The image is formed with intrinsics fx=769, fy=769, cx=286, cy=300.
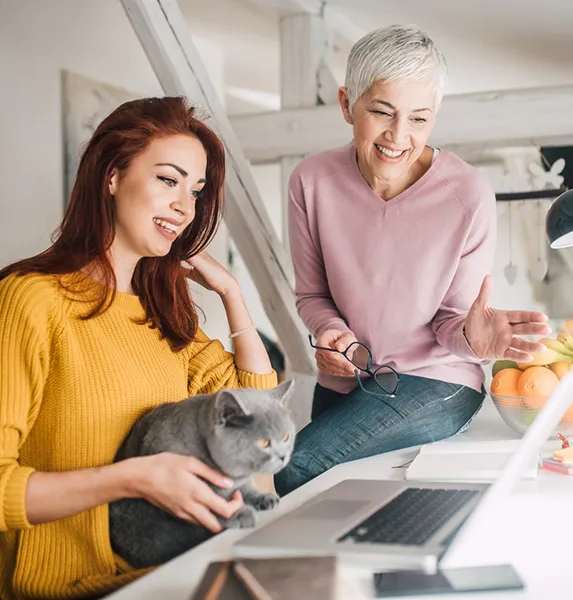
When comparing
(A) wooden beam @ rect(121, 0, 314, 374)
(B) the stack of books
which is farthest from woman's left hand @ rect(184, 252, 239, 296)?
(A) wooden beam @ rect(121, 0, 314, 374)

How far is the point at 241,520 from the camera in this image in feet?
3.42

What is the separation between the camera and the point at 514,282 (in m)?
2.98

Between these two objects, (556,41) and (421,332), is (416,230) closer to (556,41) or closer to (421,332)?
(421,332)

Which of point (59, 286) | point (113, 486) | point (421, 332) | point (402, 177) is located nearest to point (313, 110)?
point (402, 177)

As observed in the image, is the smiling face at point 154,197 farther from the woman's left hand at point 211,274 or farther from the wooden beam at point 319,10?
the wooden beam at point 319,10

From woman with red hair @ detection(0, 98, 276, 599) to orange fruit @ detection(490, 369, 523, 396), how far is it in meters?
0.54

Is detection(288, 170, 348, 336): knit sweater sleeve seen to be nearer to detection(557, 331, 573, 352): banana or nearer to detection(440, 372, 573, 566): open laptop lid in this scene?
detection(557, 331, 573, 352): banana

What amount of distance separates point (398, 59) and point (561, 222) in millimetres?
549

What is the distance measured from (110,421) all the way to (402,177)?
930 mm

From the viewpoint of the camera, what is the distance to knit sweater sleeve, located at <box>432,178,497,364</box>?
66.9 inches

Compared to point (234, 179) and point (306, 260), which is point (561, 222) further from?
point (234, 179)

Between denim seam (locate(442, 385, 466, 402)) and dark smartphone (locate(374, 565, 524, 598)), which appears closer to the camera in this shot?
dark smartphone (locate(374, 565, 524, 598))

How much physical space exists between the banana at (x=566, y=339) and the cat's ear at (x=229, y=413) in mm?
941

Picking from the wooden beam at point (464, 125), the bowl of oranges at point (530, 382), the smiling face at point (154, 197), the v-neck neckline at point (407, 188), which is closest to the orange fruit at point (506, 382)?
the bowl of oranges at point (530, 382)
